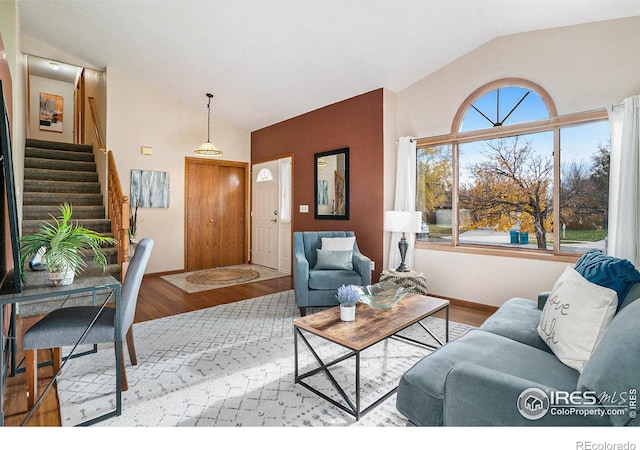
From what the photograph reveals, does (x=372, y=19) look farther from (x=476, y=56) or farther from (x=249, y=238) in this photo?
(x=249, y=238)

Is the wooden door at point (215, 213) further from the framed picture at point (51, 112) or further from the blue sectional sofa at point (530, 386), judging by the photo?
the blue sectional sofa at point (530, 386)

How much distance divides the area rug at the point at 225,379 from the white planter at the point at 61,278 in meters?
0.72

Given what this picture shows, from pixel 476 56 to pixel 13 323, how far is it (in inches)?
195

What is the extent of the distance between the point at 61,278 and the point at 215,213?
4557 mm

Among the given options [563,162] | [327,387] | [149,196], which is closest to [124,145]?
[149,196]

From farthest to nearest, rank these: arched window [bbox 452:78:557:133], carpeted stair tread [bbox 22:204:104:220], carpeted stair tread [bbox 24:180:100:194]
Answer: carpeted stair tread [bbox 24:180:100:194]
carpeted stair tread [bbox 22:204:104:220]
arched window [bbox 452:78:557:133]

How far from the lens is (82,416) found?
177cm

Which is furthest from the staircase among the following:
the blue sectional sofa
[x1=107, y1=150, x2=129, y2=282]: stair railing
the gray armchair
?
the blue sectional sofa

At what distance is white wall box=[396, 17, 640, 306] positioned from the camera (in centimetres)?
291

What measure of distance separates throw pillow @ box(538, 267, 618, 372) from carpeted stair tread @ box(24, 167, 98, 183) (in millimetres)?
6365

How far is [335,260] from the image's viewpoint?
367cm

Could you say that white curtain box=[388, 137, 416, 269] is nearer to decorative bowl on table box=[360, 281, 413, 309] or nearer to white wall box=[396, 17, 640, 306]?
white wall box=[396, 17, 640, 306]

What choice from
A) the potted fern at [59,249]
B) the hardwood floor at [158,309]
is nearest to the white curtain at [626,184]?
the hardwood floor at [158,309]

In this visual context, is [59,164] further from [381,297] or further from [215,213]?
[381,297]
